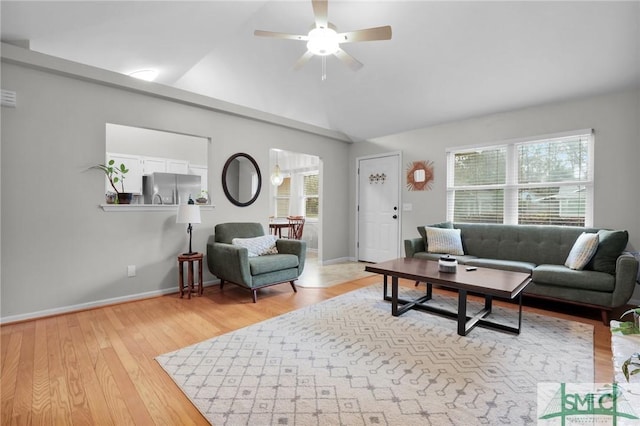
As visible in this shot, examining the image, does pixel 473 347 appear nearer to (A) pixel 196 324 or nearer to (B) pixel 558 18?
(A) pixel 196 324

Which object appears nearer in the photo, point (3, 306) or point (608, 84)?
point (3, 306)

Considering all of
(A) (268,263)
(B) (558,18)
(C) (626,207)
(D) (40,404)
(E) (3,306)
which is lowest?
(D) (40,404)

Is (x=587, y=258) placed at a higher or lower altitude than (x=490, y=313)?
higher

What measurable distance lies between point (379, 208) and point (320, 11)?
150 inches

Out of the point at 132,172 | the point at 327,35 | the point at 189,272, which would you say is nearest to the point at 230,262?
the point at 189,272

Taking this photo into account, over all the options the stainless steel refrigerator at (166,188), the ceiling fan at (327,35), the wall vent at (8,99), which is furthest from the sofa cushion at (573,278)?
the wall vent at (8,99)

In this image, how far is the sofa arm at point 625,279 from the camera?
106 inches

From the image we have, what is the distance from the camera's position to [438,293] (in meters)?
3.80

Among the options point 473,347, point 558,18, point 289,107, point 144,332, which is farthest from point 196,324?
point 558,18

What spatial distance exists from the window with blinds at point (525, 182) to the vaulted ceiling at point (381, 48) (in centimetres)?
60

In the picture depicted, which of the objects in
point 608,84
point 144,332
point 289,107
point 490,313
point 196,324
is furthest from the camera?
point 289,107

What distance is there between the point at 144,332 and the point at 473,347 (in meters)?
2.74

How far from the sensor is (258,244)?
3.91m

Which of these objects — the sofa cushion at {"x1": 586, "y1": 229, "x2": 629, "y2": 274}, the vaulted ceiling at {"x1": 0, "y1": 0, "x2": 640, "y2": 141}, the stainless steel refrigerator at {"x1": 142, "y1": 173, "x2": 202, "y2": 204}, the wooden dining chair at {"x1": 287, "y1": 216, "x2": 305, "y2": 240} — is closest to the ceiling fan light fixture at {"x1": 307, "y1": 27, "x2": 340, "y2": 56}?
the vaulted ceiling at {"x1": 0, "y1": 0, "x2": 640, "y2": 141}
